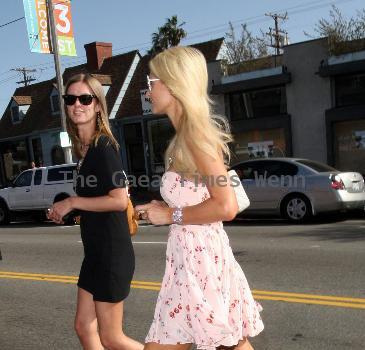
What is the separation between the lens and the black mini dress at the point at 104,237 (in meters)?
2.98

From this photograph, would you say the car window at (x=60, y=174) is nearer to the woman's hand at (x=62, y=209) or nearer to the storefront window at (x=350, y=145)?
the storefront window at (x=350, y=145)

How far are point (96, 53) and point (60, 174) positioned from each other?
14.6m

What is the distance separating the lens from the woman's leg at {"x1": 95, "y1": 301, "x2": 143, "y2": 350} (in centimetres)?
301

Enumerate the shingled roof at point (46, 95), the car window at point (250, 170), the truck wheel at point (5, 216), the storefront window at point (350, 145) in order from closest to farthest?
1. the car window at point (250, 170)
2. the storefront window at point (350, 145)
3. the truck wheel at point (5, 216)
4. the shingled roof at point (46, 95)

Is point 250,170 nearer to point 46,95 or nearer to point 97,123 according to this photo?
point 97,123

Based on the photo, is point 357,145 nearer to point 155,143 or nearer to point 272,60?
point 272,60

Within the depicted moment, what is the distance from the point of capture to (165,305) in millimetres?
2561

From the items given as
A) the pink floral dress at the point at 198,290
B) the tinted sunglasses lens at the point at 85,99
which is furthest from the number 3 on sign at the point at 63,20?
the pink floral dress at the point at 198,290

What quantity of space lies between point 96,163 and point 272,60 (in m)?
18.2

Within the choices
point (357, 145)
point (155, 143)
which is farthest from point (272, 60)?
point (155, 143)

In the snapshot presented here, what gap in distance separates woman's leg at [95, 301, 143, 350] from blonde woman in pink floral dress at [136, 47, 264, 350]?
19.3 inches

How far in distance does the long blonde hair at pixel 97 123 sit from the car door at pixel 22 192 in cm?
1534

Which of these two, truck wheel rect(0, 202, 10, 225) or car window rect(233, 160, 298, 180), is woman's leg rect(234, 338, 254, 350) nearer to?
car window rect(233, 160, 298, 180)

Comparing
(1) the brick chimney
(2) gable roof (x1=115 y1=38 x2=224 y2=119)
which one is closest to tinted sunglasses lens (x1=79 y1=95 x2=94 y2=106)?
(2) gable roof (x1=115 y1=38 x2=224 y2=119)
